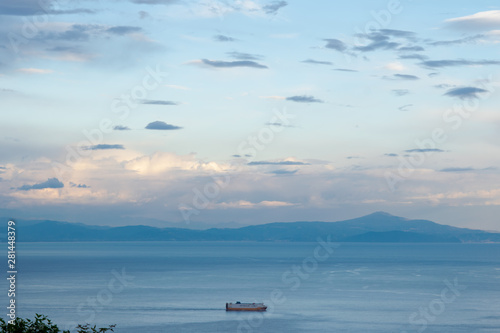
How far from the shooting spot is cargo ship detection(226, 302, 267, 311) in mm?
134875

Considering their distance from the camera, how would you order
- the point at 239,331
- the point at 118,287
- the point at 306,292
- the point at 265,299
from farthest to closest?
the point at 118,287, the point at 306,292, the point at 265,299, the point at 239,331

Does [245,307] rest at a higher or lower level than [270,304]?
lower

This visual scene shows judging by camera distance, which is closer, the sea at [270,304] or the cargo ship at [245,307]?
the sea at [270,304]

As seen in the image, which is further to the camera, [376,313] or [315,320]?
[376,313]

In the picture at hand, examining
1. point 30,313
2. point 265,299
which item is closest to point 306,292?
point 265,299

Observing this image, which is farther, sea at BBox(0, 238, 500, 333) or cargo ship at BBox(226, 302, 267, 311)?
cargo ship at BBox(226, 302, 267, 311)

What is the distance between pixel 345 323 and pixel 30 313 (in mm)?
65274

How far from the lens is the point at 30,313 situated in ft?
404

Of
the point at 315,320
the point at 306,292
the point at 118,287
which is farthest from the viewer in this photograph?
the point at 118,287

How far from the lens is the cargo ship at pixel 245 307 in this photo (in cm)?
13488

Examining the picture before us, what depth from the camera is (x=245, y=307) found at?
445 feet

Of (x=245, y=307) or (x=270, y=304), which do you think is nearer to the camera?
(x=245, y=307)

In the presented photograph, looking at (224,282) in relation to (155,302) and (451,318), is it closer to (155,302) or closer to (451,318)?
(155,302)

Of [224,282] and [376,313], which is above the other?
[224,282]
